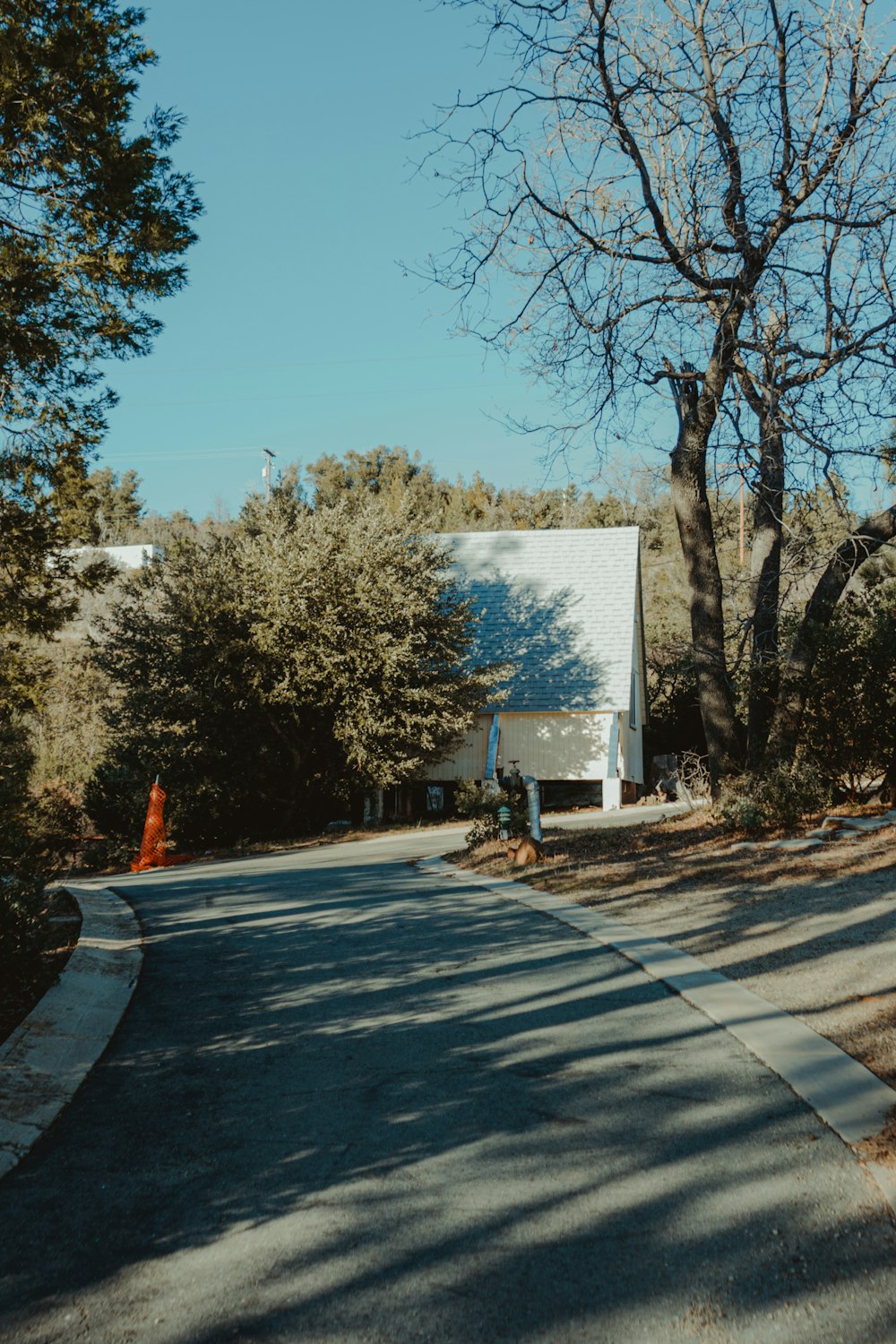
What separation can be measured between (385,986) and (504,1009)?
3.00 ft

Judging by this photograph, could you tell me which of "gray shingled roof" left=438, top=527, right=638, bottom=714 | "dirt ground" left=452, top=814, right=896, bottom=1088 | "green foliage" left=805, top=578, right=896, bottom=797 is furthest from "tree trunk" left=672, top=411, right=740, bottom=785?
"gray shingled roof" left=438, top=527, right=638, bottom=714

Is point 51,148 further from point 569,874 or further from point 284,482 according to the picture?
point 284,482

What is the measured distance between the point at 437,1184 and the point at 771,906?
5.59 m

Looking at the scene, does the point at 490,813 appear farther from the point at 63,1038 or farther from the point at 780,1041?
the point at 63,1038

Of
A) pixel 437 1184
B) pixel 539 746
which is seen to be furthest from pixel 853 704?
pixel 539 746

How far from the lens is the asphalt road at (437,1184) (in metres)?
3.17

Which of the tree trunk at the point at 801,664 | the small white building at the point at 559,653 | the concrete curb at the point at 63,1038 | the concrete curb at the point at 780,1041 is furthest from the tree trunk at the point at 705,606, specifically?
the small white building at the point at 559,653

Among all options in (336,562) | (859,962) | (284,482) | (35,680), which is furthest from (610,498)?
(859,962)

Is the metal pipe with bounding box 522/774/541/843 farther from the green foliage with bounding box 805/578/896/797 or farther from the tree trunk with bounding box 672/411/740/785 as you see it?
the green foliage with bounding box 805/578/896/797

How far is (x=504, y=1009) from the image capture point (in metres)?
6.34

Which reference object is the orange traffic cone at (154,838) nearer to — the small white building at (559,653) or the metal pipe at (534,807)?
the metal pipe at (534,807)

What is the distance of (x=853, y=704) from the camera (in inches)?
613

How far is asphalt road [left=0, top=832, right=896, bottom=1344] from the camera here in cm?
317

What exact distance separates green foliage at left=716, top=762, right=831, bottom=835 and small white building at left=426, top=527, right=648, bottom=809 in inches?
638
